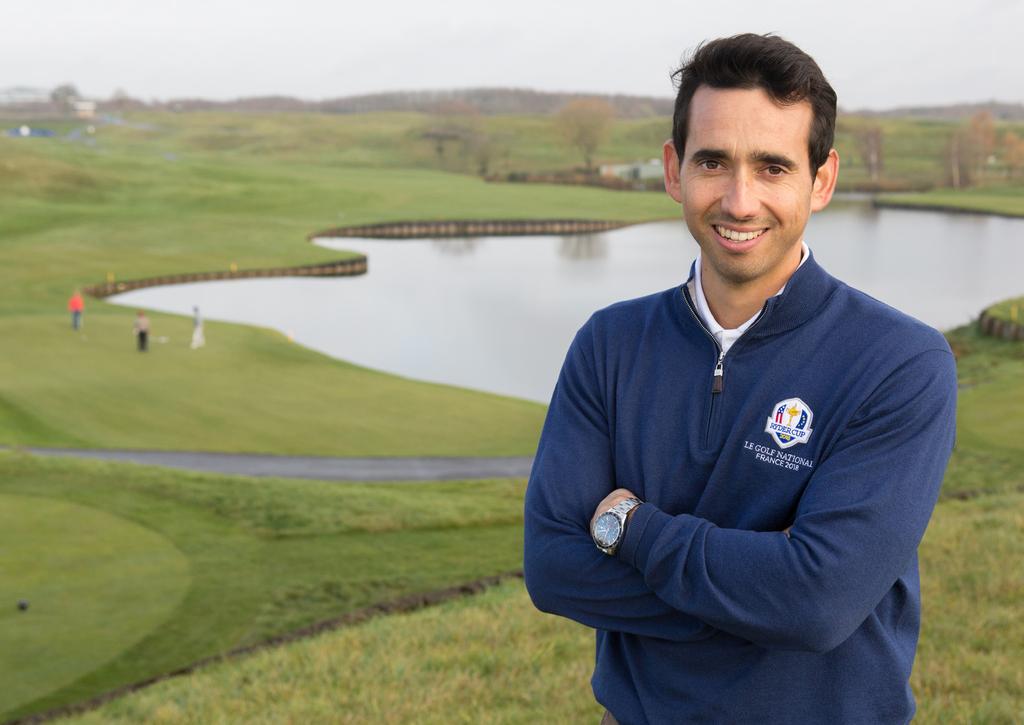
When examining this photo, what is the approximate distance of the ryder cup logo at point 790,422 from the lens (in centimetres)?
316

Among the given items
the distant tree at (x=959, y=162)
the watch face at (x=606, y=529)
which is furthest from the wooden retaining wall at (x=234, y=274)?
the distant tree at (x=959, y=162)

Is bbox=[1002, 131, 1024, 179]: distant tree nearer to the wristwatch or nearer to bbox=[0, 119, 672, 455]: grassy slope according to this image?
bbox=[0, 119, 672, 455]: grassy slope

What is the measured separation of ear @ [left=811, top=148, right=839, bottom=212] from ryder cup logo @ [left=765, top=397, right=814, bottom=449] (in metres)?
0.59

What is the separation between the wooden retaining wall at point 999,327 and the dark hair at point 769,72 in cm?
4324

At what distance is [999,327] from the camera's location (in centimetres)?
4441

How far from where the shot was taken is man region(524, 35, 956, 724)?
308cm

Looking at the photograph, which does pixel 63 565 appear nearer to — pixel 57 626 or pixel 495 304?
pixel 57 626

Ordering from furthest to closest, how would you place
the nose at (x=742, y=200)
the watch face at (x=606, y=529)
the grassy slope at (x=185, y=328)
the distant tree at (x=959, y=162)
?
the distant tree at (x=959, y=162)
the grassy slope at (x=185, y=328)
the watch face at (x=606, y=529)
the nose at (x=742, y=200)

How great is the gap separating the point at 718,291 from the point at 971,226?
105448 millimetres

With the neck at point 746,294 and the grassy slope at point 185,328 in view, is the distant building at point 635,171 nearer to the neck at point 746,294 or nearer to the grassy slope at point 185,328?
the grassy slope at point 185,328

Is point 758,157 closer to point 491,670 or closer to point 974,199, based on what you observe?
point 491,670

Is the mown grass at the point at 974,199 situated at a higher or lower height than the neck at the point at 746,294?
lower

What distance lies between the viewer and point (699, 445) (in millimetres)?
3295

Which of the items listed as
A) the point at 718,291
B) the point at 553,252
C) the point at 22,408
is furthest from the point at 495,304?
the point at 718,291
